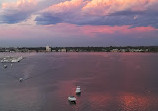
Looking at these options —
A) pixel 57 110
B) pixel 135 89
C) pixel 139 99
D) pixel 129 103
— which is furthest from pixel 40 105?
pixel 135 89

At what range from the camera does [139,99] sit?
25.2m

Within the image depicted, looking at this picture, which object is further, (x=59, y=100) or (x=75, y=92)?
(x=75, y=92)

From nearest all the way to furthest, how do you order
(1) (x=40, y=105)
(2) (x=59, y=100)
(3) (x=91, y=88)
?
1. (1) (x=40, y=105)
2. (2) (x=59, y=100)
3. (3) (x=91, y=88)

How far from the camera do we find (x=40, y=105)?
75.3 ft

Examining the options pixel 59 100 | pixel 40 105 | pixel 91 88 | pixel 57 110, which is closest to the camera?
pixel 57 110

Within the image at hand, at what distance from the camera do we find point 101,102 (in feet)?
77.7

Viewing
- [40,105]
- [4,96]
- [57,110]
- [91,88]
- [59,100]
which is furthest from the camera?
[91,88]

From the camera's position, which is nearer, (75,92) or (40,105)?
(40,105)

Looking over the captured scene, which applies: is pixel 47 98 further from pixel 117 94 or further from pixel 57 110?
pixel 117 94

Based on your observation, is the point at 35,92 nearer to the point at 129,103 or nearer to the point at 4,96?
the point at 4,96

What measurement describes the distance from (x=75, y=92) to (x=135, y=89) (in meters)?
7.83

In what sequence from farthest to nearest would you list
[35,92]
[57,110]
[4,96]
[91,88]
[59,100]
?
[91,88] → [35,92] → [4,96] → [59,100] → [57,110]

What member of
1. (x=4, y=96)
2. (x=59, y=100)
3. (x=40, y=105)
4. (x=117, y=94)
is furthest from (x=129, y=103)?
(x=4, y=96)

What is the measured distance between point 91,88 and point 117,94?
4451mm
